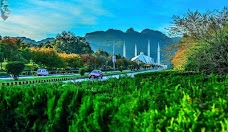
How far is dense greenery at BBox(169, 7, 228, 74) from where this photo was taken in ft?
61.8

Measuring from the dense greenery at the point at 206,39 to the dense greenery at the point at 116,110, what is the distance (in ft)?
47.8

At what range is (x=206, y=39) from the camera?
65.1ft

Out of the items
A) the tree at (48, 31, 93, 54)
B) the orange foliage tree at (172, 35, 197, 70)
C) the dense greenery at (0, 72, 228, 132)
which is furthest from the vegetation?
the dense greenery at (0, 72, 228, 132)

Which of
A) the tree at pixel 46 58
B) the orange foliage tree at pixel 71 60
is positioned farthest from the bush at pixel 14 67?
the orange foliage tree at pixel 71 60

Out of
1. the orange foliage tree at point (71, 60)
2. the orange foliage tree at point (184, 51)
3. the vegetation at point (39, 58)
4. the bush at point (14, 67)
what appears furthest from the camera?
the orange foliage tree at point (71, 60)

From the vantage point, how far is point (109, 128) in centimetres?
390

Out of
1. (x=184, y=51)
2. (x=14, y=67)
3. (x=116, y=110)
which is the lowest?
(x=116, y=110)

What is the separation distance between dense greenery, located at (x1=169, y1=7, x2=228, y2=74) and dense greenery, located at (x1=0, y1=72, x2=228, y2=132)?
14.6 m

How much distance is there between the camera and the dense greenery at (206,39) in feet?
61.8

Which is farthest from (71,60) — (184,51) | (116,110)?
(116,110)

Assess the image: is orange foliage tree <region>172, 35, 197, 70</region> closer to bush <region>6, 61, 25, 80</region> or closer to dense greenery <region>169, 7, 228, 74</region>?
dense greenery <region>169, 7, 228, 74</region>

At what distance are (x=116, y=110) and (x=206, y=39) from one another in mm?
16874

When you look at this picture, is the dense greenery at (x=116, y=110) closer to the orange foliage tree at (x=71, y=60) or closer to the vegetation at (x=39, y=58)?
the vegetation at (x=39, y=58)

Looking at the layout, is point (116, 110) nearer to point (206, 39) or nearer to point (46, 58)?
point (206, 39)
